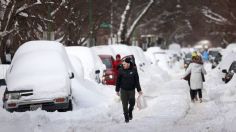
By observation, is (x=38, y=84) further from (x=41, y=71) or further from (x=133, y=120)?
(x=133, y=120)

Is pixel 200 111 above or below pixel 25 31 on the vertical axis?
below

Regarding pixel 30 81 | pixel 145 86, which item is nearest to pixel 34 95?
pixel 30 81

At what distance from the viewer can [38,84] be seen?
1516 cm

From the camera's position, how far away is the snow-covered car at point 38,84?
588 inches

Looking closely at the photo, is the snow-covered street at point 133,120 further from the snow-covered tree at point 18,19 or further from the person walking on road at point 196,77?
the snow-covered tree at point 18,19

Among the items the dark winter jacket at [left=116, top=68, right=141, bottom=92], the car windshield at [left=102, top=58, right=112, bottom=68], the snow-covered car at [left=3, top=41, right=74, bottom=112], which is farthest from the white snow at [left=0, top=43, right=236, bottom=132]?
the car windshield at [left=102, top=58, right=112, bottom=68]

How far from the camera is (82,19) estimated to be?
45156mm

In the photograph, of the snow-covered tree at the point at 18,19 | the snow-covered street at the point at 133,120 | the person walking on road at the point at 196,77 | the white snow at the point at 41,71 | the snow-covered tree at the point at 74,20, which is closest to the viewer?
the snow-covered street at the point at 133,120

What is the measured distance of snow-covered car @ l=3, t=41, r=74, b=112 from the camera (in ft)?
49.0

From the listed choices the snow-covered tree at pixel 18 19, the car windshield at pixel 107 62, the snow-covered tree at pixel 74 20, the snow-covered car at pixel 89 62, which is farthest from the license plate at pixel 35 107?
the snow-covered tree at pixel 74 20

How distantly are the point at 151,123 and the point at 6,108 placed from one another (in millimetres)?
3922

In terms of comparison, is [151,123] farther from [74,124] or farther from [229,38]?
[229,38]

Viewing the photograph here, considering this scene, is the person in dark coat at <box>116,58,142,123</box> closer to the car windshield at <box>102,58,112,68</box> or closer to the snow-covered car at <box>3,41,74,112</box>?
the snow-covered car at <box>3,41,74,112</box>

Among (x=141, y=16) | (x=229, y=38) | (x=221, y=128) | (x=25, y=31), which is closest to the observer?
(x=221, y=128)
